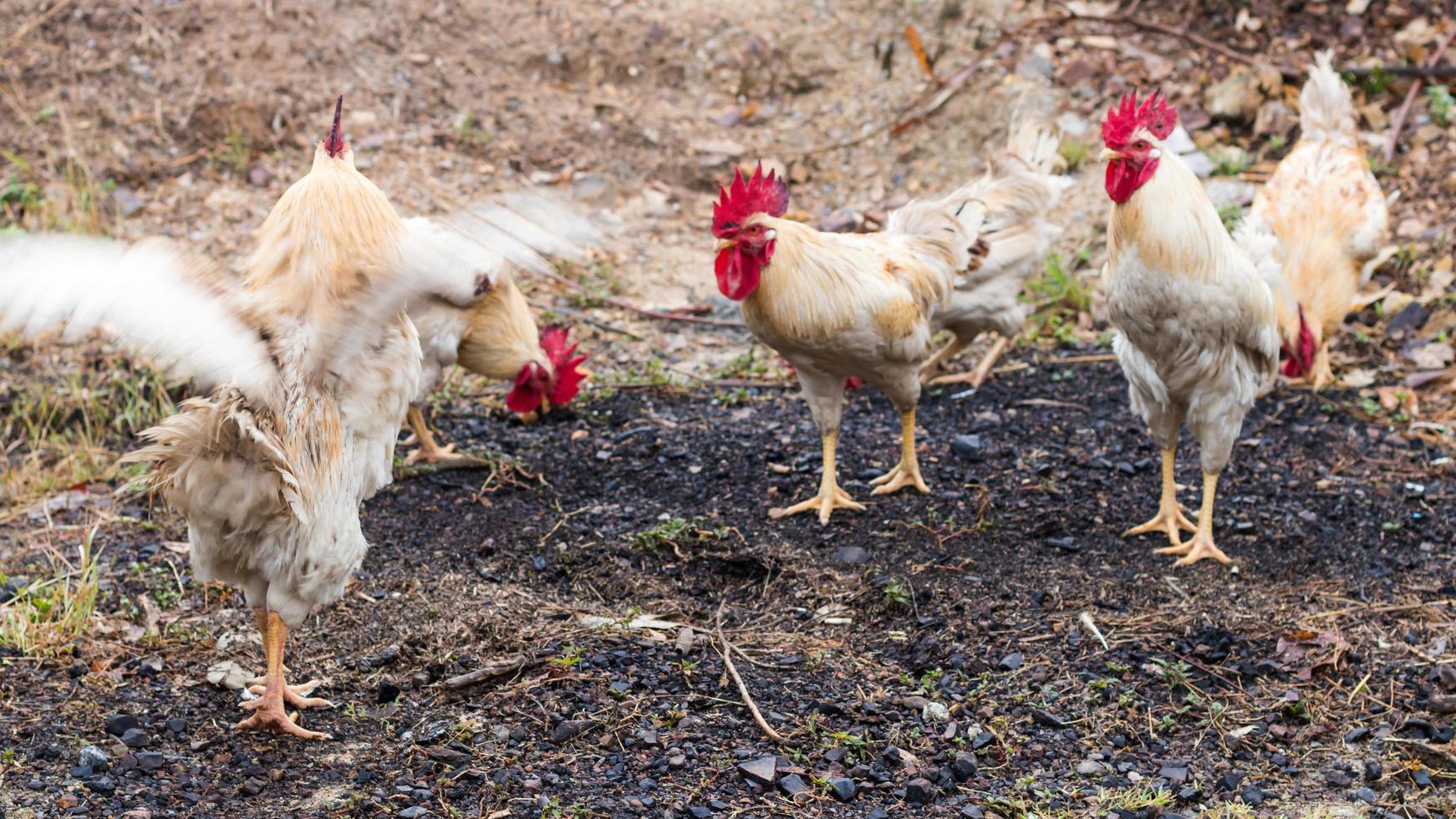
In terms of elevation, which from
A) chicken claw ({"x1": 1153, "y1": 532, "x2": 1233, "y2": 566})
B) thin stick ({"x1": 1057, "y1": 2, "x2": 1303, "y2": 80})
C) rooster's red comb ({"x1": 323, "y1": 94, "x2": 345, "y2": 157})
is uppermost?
thin stick ({"x1": 1057, "y1": 2, "x2": 1303, "y2": 80})

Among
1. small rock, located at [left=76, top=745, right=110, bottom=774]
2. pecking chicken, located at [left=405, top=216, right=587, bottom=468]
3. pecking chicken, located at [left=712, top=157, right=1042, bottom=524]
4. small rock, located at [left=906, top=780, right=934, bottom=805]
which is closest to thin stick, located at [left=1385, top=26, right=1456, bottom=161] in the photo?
pecking chicken, located at [left=712, top=157, right=1042, bottom=524]

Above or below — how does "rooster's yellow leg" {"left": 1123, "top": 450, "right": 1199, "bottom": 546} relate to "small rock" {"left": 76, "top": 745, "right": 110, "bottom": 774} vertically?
above

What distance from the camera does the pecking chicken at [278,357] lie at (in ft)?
9.83

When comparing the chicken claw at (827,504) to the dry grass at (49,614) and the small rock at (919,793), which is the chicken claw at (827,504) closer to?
the small rock at (919,793)

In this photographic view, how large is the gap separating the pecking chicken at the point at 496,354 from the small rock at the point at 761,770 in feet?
8.70

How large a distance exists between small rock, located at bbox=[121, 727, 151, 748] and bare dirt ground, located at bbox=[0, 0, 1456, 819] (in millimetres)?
11

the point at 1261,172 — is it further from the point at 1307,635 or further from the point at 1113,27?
the point at 1307,635

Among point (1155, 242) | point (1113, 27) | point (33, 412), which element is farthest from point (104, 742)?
point (1113, 27)

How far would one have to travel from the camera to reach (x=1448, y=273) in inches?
289

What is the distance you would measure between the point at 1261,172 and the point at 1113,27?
1.76m

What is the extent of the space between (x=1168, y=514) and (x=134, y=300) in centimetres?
407

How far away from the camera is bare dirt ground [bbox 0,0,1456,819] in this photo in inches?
144

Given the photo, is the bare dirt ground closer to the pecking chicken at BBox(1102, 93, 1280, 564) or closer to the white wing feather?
the pecking chicken at BBox(1102, 93, 1280, 564)

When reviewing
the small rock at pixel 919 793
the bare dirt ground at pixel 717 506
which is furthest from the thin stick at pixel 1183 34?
the small rock at pixel 919 793
